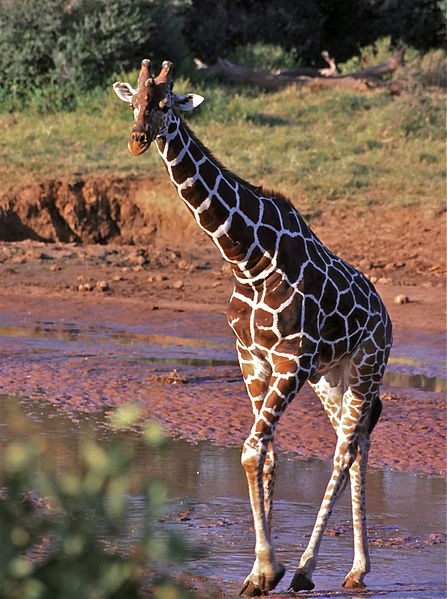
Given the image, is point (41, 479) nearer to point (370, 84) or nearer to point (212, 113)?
point (212, 113)

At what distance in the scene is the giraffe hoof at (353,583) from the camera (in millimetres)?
5906

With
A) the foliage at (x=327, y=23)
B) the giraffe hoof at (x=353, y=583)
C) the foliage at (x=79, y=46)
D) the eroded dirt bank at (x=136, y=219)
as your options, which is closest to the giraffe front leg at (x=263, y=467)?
the giraffe hoof at (x=353, y=583)

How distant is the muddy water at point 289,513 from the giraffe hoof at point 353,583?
44 mm

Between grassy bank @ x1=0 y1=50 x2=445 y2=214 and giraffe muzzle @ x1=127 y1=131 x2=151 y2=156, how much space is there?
11.0 meters

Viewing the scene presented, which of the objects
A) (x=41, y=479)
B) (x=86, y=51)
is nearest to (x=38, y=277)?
(x=86, y=51)

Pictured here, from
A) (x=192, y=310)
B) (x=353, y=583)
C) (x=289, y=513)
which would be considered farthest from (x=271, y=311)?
(x=192, y=310)

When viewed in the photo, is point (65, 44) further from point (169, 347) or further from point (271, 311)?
point (271, 311)

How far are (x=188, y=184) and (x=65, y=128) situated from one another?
1339 centimetres

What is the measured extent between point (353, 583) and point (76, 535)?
13.1 feet

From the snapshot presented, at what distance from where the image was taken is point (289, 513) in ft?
22.9

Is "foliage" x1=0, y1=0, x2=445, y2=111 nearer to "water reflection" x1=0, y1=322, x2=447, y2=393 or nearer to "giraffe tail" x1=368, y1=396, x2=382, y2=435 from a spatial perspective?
"water reflection" x1=0, y1=322, x2=447, y2=393

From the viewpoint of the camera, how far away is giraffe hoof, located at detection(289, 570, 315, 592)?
226 inches

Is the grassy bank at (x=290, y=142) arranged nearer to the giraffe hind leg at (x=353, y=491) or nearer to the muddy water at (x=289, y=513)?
the muddy water at (x=289, y=513)

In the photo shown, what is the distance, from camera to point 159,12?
870 inches
